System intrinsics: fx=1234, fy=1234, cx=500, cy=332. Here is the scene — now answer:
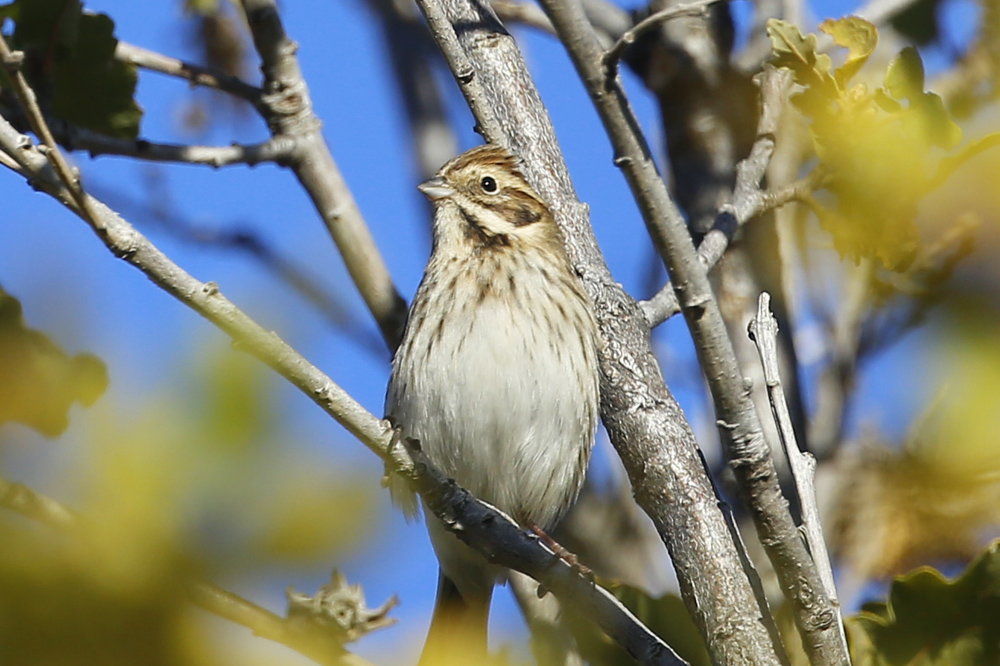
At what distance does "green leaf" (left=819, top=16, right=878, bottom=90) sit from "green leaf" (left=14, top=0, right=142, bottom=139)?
7.56ft

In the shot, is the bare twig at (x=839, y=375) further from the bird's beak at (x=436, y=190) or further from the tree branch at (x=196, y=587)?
the tree branch at (x=196, y=587)

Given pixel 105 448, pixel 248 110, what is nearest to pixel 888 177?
pixel 105 448

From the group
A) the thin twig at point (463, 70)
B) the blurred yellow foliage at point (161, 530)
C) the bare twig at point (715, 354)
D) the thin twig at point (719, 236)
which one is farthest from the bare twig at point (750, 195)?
the blurred yellow foliage at point (161, 530)

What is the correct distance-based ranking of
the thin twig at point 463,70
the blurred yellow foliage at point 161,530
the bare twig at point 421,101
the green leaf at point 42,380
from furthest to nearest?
the bare twig at point 421,101 < the thin twig at point 463,70 < the green leaf at point 42,380 < the blurred yellow foliage at point 161,530

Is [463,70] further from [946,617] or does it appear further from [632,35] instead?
[946,617]

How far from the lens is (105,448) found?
1188 mm

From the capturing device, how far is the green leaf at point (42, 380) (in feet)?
4.94

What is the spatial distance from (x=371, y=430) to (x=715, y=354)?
776 mm

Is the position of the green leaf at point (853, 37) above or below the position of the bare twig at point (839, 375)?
below

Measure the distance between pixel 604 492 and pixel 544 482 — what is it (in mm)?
860

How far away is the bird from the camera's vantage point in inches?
162

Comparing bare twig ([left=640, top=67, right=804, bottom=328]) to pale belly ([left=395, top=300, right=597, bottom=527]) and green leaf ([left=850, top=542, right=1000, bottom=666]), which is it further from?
green leaf ([left=850, top=542, right=1000, bottom=666])

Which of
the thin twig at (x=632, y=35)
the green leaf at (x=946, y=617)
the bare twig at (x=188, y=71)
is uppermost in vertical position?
the bare twig at (x=188, y=71)

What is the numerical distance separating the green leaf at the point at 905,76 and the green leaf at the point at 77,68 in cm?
243
